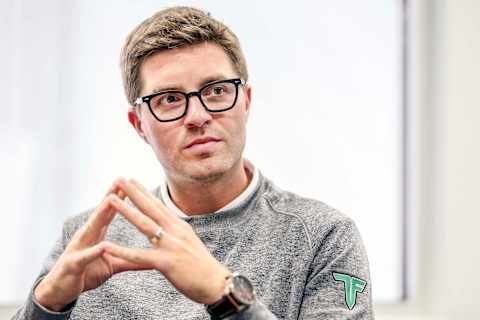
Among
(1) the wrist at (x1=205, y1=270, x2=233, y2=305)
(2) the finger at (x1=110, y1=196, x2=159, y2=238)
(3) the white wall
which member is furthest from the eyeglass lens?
(3) the white wall

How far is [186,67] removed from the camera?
152 cm

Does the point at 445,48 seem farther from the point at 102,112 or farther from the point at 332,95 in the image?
the point at 102,112

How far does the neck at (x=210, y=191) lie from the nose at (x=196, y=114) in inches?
5.9

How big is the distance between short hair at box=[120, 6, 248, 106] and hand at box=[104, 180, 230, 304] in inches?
18.8

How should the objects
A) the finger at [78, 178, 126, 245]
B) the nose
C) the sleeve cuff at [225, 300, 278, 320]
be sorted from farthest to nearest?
the nose → the finger at [78, 178, 126, 245] → the sleeve cuff at [225, 300, 278, 320]

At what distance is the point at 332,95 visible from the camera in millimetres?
2311

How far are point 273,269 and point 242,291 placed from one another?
0.91 feet

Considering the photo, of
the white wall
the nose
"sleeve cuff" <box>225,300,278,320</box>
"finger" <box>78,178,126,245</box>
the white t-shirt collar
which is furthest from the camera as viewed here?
the white wall

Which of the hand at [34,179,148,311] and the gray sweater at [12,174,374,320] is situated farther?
the gray sweater at [12,174,374,320]

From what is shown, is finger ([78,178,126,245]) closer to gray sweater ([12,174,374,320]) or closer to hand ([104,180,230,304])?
hand ([104,180,230,304])

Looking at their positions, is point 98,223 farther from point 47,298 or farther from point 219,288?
point 219,288

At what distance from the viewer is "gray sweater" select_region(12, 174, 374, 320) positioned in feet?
4.64

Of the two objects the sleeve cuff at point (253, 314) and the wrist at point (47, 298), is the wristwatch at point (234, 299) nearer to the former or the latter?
the sleeve cuff at point (253, 314)

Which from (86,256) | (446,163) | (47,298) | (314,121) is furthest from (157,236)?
(446,163)
